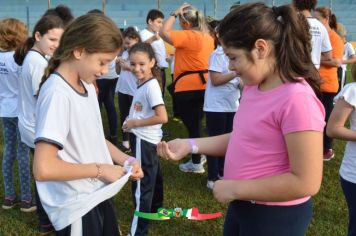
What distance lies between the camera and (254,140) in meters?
1.77

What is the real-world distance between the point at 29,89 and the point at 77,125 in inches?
71.3

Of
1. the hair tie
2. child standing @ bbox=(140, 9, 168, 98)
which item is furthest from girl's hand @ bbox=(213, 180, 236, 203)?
child standing @ bbox=(140, 9, 168, 98)

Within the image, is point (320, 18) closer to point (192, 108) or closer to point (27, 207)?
point (192, 108)

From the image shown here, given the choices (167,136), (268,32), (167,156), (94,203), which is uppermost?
(268,32)

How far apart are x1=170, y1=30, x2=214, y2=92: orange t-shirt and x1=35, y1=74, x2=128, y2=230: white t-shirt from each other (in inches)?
112

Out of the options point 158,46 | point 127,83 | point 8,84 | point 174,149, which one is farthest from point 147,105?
point 158,46

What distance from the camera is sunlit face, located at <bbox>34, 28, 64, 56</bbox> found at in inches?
136

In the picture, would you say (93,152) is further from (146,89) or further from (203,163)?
(203,163)

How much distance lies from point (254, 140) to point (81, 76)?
0.87 m

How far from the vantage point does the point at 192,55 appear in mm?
4969

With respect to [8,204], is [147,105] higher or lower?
higher

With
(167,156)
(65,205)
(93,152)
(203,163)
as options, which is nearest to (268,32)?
(167,156)

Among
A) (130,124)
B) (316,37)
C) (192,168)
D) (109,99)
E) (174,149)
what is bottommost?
(192,168)

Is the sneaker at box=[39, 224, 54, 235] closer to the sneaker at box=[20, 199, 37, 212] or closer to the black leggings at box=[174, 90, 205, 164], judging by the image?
the sneaker at box=[20, 199, 37, 212]
